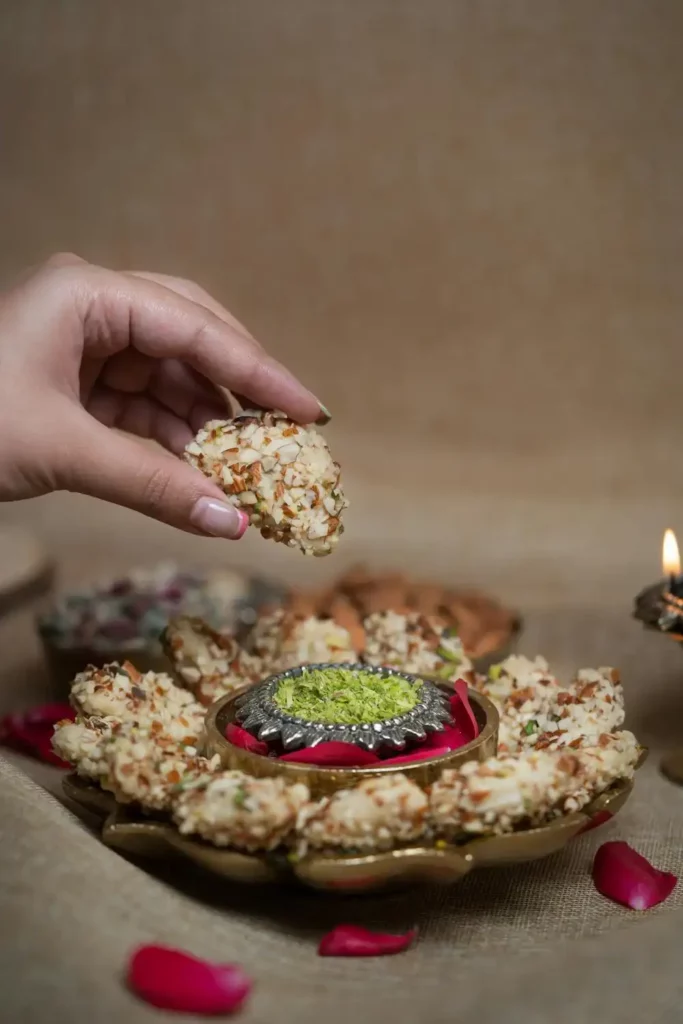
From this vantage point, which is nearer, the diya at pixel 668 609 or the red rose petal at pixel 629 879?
the red rose petal at pixel 629 879

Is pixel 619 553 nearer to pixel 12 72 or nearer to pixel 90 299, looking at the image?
pixel 90 299

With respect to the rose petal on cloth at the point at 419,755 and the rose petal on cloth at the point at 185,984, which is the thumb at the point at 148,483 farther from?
the rose petal on cloth at the point at 185,984

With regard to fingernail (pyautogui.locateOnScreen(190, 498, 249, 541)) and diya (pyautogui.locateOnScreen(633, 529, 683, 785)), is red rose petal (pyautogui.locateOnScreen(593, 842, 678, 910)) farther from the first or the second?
fingernail (pyautogui.locateOnScreen(190, 498, 249, 541))

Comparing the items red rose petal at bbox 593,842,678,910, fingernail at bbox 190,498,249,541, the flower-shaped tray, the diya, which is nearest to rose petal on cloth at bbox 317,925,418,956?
the flower-shaped tray

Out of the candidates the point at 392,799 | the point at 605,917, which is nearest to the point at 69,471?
the point at 392,799

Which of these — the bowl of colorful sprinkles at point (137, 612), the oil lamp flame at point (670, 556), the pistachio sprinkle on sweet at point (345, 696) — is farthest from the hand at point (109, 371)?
the oil lamp flame at point (670, 556)

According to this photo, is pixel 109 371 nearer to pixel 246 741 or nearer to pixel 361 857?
pixel 246 741

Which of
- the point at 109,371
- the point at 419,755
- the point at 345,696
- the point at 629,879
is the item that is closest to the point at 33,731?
the point at 109,371
